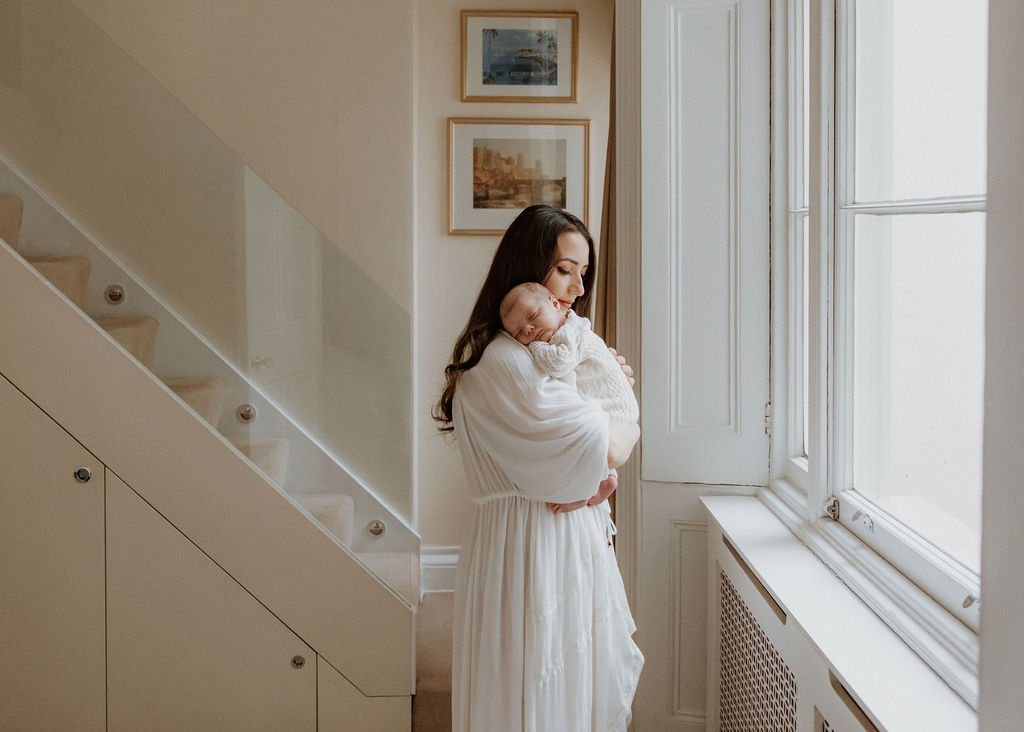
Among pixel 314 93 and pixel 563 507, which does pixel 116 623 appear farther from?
pixel 314 93

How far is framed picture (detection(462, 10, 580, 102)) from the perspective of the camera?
150 inches

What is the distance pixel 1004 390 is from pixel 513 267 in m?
1.15

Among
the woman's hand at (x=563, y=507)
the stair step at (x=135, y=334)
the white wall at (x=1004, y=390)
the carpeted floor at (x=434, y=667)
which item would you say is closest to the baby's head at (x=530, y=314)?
the woman's hand at (x=563, y=507)

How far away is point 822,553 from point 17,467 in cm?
220

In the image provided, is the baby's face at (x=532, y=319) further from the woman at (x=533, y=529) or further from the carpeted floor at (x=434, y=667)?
the carpeted floor at (x=434, y=667)

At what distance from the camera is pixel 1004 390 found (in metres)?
0.90

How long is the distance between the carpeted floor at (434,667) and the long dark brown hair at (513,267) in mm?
1378

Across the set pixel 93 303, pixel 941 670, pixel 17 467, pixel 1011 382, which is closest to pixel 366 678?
pixel 17 467

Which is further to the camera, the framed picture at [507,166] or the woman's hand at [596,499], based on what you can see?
the framed picture at [507,166]

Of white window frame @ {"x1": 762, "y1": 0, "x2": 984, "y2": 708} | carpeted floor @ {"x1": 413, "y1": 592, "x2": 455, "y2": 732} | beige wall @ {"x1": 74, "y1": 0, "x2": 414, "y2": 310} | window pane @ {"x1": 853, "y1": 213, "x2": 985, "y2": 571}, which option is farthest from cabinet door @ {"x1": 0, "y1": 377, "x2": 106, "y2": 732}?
window pane @ {"x1": 853, "y1": 213, "x2": 985, "y2": 571}

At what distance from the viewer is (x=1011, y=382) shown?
2.91 feet

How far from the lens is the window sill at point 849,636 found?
1.23 meters

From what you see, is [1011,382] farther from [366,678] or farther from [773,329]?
[366,678]

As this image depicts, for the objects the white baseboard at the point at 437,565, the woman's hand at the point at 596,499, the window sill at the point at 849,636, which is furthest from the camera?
the white baseboard at the point at 437,565
